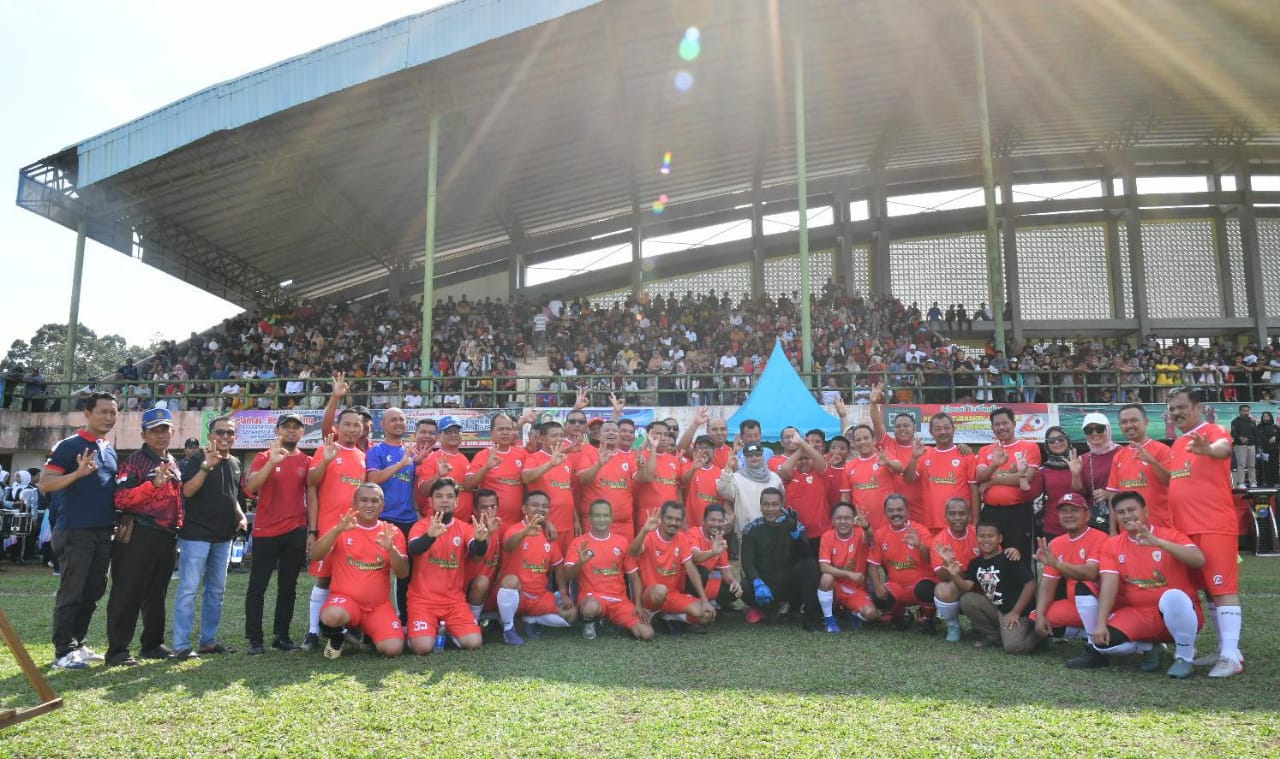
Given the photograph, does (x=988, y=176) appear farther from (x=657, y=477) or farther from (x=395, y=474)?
(x=395, y=474)

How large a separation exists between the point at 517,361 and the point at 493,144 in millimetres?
5640

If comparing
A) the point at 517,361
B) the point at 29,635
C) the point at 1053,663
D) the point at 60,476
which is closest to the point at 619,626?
the point at 1053,663

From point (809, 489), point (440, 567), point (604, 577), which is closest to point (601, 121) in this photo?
point (809, 489)

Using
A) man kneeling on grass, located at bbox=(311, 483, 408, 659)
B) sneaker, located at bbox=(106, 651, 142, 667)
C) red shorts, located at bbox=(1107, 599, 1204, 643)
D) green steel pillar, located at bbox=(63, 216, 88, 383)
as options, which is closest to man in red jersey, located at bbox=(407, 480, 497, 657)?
man kneeling on grass, located at bbox=(311, 483, 408, 659)

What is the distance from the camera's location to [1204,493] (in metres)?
5.66

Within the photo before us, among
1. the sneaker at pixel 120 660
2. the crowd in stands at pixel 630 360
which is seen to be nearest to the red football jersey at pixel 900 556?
the sneaker at pixel 120 660

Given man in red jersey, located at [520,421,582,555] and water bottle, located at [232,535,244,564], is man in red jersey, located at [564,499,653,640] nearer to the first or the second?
man in red jersey, located at [520,421,582,555]

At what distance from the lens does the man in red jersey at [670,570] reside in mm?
6918

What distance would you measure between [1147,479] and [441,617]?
537 cm

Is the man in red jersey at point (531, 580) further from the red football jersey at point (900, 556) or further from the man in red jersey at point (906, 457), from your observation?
the man in red jersey at point (906, 457)

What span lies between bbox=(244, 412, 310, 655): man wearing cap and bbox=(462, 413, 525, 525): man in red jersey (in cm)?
137

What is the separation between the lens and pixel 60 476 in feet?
17.7

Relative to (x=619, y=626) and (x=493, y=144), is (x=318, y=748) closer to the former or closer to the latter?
(x=619, y=626)

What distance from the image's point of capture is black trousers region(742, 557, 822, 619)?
7.16 meters
